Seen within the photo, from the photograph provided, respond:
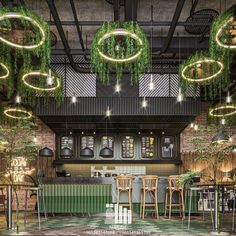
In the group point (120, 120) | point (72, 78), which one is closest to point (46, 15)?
point (72, 78)

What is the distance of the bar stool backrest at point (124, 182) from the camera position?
10102 mm

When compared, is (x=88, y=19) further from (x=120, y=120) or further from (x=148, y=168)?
(x=148, y=168)

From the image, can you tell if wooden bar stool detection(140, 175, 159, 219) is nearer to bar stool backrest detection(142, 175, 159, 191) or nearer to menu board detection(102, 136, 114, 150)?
bar stool backrest detection(142, 175, 159, 191)

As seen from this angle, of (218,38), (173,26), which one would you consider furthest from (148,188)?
(218,38)

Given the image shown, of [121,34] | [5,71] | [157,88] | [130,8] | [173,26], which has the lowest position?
[5,71]

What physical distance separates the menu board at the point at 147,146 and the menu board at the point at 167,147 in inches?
13.2

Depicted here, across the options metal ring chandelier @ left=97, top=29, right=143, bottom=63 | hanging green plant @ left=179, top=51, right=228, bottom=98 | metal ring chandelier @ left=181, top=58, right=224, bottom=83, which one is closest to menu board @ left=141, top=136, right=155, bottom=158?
hanging green plant @ left=179, top=51, right=228, bottom=98

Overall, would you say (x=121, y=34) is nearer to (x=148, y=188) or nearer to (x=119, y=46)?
(x=119, y=46)

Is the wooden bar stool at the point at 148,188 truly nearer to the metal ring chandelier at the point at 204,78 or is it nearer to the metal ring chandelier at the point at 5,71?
the metal ring chandelier at the point at 204,78

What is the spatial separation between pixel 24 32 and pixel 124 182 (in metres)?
4.79

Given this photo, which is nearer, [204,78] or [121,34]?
[121,34]

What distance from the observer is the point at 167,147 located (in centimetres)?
1436

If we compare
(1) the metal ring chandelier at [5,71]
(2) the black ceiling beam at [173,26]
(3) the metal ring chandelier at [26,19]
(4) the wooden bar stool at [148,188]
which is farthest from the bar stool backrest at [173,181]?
(3) the metal ring chandelier at [26,19]

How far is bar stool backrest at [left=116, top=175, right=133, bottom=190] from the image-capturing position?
10.1 meters
